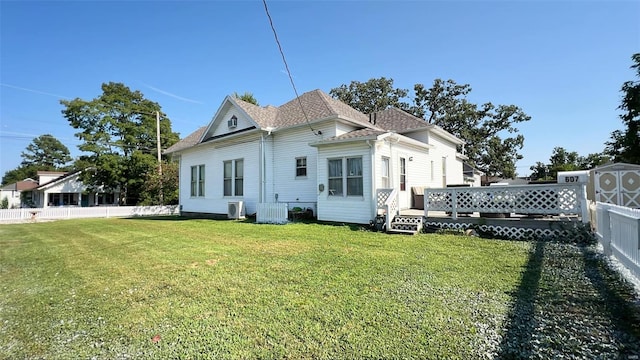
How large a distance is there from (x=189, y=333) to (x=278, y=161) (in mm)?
11481

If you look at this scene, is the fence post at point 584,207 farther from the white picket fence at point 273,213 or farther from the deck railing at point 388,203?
the white picket fence at point 273,213

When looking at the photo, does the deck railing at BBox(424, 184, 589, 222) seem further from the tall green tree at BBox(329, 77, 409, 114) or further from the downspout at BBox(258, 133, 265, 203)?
the tall green tree at BBox(329, 77, 409, 114)

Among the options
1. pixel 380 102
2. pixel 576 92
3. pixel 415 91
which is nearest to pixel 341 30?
pixel 576 92

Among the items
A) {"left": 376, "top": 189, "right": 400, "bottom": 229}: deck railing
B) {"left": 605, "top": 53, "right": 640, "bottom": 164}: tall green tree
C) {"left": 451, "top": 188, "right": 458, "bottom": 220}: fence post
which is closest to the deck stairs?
{"left": 376, "top": 189, "right": 400, "bottom": 229}: deck railing

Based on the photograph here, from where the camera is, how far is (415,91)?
112ft

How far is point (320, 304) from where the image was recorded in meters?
3.68

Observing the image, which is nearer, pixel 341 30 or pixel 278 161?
pixel 341 30

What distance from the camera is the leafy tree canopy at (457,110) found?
32.9m

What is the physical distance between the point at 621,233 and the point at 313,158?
9.89m

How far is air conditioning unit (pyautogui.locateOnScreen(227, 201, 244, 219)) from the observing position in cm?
1431

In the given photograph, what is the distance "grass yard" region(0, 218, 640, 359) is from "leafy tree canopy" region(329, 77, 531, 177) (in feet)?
95.4

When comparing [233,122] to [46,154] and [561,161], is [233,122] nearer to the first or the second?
[561,161]

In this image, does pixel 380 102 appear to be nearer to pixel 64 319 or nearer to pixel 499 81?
pixel 499 81

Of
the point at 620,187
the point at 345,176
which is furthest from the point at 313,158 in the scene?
the point at 620,187
